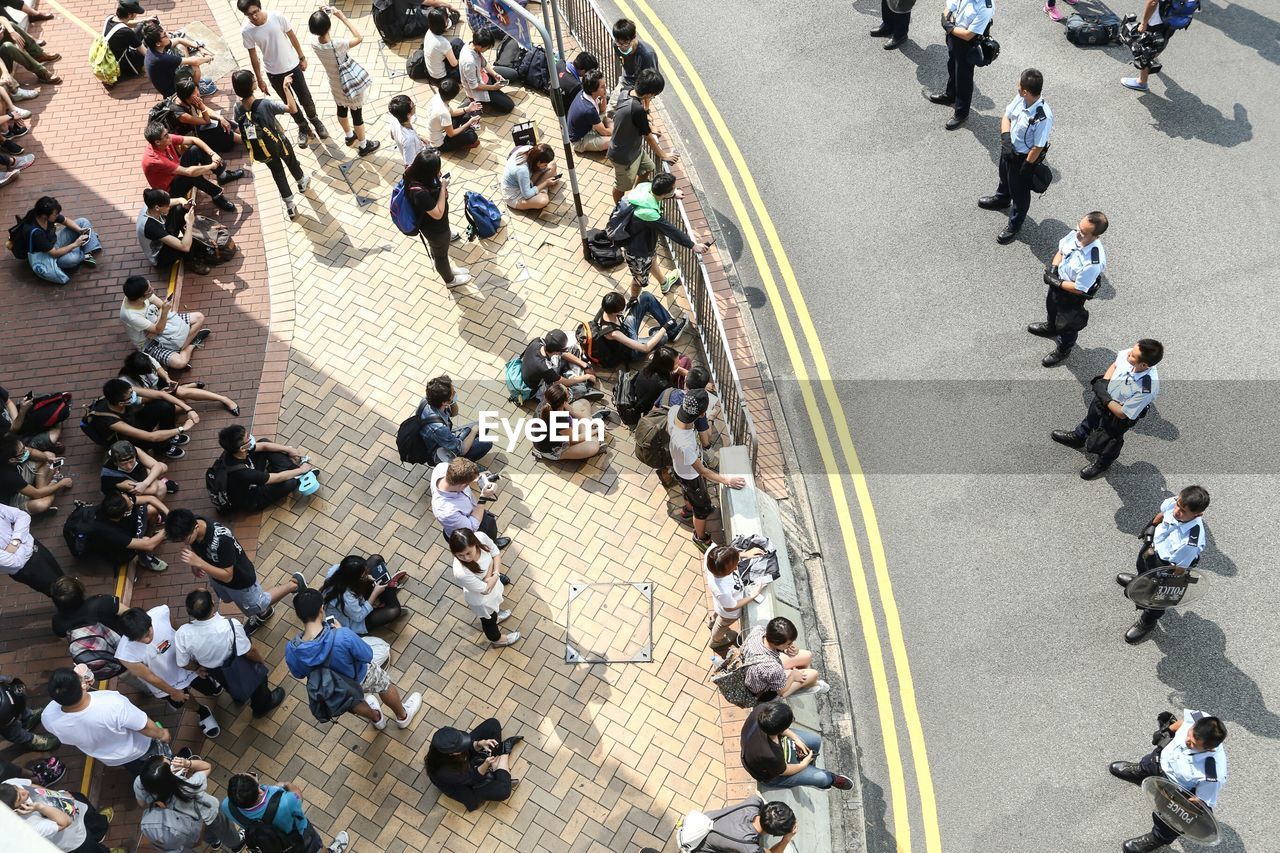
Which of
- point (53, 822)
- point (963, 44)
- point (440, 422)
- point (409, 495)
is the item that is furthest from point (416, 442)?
point (963, 44)

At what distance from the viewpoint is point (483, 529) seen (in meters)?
9.91

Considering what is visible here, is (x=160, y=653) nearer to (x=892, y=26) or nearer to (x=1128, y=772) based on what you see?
(x=1128, y=772)

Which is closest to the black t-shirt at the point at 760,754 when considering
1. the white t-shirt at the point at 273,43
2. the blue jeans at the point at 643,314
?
the blue jeans at the point at 643,314

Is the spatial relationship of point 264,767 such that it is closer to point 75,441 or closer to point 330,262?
point 75,441

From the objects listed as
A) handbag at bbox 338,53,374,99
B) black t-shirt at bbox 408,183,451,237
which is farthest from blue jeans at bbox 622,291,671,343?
handbag at bbox 338,53,374,99

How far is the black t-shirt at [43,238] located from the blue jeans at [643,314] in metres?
6.97

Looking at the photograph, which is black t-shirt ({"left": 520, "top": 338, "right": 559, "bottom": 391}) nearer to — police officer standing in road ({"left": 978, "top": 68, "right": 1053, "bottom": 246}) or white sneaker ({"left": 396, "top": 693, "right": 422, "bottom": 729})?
white sneaker ({"left": 396, "top": 693, "right": 422, "bottom": 729})

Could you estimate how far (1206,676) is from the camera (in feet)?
30.5

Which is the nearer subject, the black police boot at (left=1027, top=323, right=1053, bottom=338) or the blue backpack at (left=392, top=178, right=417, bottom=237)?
the blue backpack at (left=392, top=178, right=417, bottom=237)

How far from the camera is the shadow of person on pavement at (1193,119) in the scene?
13.0 m

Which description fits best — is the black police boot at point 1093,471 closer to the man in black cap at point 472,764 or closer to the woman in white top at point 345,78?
the man in black cap at point 472,764

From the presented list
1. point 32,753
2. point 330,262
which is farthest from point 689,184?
point 32,753

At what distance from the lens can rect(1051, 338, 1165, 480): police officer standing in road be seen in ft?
31.6

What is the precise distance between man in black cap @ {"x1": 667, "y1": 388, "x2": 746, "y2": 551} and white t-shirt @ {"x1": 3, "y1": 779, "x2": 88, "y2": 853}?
5522 millimetres
